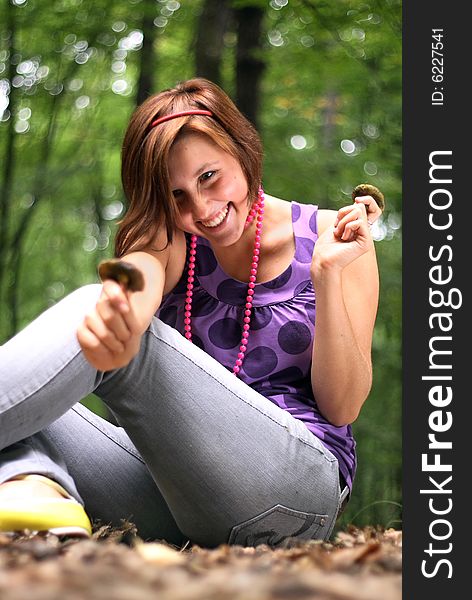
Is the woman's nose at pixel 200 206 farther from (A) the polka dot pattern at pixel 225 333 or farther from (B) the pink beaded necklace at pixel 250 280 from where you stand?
(A) the polka dot pattern at pixel 225 333

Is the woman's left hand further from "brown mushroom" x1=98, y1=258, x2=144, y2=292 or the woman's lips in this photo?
"brown mushroom" x1=98, y1=258, x2=144, y2=292

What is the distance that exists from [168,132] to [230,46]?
418cm

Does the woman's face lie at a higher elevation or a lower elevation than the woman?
higher

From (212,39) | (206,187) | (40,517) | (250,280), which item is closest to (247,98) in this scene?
(212,39)

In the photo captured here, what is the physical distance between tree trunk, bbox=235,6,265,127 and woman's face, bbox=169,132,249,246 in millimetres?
2858

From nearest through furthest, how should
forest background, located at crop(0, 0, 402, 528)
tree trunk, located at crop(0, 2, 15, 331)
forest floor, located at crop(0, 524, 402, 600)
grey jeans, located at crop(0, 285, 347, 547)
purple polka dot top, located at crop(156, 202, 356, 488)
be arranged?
forest floor, located at crop(0, 524, 402, 600)
grey jeans, located at crop(0, 285, 347, 547)
purple polka dot top, located at crop(156, 202, 356, 488)
forest background, located at crop(0, 0, 402, 528)
tree trunk, located at crop(0, 2, 15, 331)

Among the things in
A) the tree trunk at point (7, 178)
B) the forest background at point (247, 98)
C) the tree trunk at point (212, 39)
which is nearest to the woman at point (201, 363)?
the forest background at point (247, 98)

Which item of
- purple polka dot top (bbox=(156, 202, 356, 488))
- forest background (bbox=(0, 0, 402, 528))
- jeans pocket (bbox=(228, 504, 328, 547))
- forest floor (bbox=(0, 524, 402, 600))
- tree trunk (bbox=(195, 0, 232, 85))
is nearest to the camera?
forest floor (bbox=(0, 524, 402, 600))

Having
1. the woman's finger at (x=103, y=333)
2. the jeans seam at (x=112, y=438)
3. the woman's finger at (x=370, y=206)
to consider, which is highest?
the woman's finger at (x=370, y=206)

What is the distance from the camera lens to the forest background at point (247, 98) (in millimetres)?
4699

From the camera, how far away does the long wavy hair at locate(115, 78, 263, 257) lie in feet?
6.87

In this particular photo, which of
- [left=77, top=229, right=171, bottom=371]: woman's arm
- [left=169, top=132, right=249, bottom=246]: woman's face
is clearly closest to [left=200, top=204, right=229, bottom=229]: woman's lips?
[left=169, top=132, right=249, bottom=246]: woman's face

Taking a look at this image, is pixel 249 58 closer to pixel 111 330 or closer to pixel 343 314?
pixel 343 314

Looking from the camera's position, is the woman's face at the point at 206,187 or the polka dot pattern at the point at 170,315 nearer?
the woman's face at the point at 206,187
